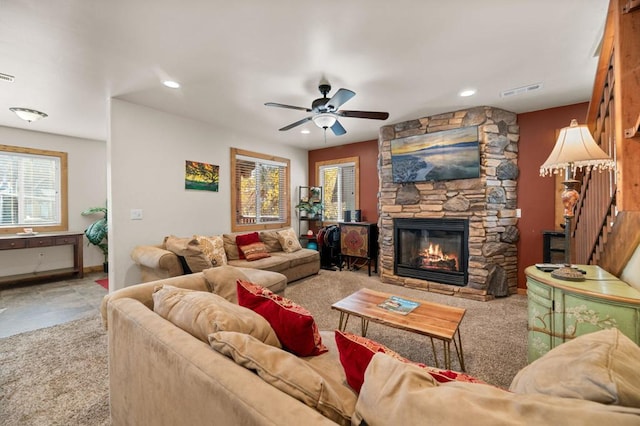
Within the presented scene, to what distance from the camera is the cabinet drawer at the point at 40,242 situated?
431cm

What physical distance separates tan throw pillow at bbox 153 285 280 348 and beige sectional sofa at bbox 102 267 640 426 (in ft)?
0.05

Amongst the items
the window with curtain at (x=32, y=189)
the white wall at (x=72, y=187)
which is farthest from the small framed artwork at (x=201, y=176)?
the window with curtain at (x=32, y=189)

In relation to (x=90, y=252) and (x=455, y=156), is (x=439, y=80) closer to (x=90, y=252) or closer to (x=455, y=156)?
(x=455, y=156)

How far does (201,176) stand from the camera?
4312 millimetres

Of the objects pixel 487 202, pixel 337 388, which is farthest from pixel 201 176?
pixel 487 202

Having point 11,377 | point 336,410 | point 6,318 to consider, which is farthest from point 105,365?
point 336,410

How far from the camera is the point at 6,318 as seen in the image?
3.16 metres

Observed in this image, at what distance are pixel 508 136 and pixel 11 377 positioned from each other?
5.84m

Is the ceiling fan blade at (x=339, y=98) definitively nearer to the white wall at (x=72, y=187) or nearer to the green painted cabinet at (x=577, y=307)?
the green painted cabinet at (x=577, y=307)

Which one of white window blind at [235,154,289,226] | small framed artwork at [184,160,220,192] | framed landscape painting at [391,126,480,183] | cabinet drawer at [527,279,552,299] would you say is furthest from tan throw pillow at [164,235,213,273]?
cabinet drawer at [527,279,552,299]

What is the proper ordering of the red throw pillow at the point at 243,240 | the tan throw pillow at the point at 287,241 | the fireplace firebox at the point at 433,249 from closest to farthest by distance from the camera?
the fireplace firebox at the point at 433,249 < the red throw pillow at the point at 243,240 < the tan throw pillow at the point at 287,241

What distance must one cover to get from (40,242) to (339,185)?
17.5 feet

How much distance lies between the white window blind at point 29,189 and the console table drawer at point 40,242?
23.1 inches

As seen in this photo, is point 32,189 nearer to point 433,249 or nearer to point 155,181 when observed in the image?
point 155,181
